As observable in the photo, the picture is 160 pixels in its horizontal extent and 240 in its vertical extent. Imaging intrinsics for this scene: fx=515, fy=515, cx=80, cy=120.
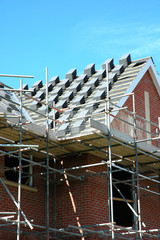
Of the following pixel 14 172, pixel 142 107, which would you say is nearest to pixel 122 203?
pixel 142 107

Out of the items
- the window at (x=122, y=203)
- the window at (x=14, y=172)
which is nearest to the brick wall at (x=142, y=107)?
the window at (x=122, y=203)

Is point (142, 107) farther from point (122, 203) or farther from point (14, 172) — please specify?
point (14, 172)

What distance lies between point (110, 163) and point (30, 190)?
278 cm

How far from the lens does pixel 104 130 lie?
1459 cm

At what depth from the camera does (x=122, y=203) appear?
1725 cm

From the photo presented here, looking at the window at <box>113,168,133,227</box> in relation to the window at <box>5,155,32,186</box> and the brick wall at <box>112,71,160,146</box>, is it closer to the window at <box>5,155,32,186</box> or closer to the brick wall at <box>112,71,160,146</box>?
the brick wall at <box>112,71,160,146</box>

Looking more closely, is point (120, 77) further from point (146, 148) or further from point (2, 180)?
point (2, 180)

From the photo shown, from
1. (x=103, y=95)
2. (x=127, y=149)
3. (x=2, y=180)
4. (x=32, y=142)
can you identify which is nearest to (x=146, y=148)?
(x=127, y=149)

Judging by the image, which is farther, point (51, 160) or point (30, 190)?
point (51, 160)

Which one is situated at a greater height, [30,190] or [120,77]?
[120,77]

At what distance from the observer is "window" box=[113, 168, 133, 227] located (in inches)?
665

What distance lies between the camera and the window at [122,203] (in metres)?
16.9

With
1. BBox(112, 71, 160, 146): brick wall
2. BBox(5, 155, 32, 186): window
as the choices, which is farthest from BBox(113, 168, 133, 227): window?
BBox(5, 155, 32, 186): window

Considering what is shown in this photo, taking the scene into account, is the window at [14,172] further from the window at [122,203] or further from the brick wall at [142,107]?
the brick wall at [142,107]
